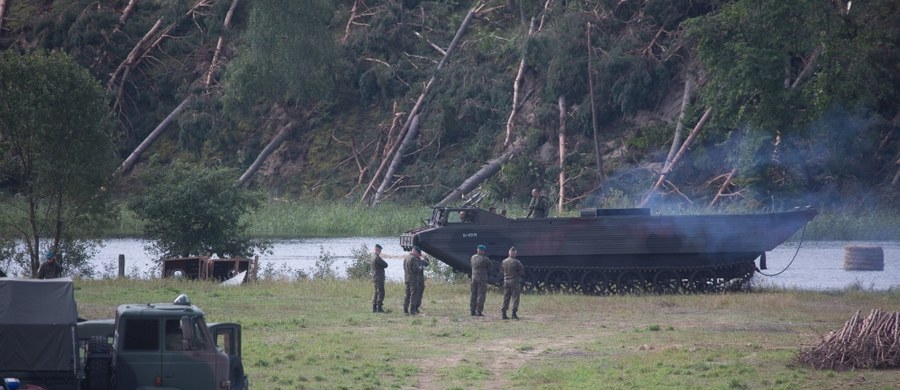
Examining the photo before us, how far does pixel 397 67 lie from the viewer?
63531mm

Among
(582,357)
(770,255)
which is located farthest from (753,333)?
(770,255)

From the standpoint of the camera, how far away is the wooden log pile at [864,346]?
18.5m

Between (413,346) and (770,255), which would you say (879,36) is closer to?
(770,255)

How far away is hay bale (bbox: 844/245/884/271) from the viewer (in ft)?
127

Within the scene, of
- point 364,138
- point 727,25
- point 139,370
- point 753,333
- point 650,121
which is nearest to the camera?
point 139,370

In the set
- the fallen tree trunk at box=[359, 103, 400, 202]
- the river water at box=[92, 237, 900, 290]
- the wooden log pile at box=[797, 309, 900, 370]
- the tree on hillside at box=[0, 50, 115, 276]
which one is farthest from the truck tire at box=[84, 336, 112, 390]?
the fallen tree trunk at box=[359, 103, 400, 202]

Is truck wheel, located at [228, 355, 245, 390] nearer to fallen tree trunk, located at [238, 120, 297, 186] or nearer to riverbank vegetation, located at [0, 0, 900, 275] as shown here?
riverbank vegetation, located at [0, 0, 900, 275]

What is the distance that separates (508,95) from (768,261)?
18.9 metres

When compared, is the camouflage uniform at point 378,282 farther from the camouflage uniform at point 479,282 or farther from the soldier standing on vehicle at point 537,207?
the soldier standing on vehicle at point 537,207

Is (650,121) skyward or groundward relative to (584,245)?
skyward

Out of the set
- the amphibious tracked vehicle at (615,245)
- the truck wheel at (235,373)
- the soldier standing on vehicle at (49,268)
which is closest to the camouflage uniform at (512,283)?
the amphibious tracked vehicle at (615,245)

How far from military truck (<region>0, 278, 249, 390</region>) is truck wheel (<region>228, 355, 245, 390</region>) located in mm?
72

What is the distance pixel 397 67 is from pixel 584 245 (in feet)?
108

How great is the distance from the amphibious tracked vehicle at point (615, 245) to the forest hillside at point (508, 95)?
14368mm
